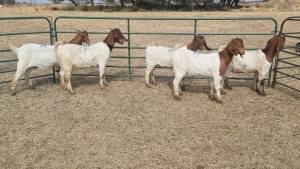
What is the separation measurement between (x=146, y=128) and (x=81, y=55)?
8.55 feet

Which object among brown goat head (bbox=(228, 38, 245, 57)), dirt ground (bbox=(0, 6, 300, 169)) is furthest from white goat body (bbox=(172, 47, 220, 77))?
dirt ground (bbox=(0, 6, 300, 169))

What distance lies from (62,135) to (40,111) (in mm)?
1296

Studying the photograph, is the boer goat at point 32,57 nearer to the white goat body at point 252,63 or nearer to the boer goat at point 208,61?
the boer goat at point 208,61

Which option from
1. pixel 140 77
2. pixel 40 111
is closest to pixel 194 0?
pixel 140 77

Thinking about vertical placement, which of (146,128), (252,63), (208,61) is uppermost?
(208,61)

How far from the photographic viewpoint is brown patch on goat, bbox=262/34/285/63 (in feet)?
21.1

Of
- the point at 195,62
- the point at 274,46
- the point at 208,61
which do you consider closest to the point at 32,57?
the point at 195,62

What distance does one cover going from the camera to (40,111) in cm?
595

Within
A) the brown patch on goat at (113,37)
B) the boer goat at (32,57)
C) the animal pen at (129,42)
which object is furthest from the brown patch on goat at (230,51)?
the boer goat at (32,57)

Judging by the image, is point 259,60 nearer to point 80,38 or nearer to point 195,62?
point 195,62

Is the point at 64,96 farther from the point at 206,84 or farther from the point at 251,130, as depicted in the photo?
the point at 251,130

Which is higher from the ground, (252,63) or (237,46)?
(237,46)

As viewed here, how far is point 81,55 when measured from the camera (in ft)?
22.0

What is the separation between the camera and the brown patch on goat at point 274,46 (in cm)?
643
